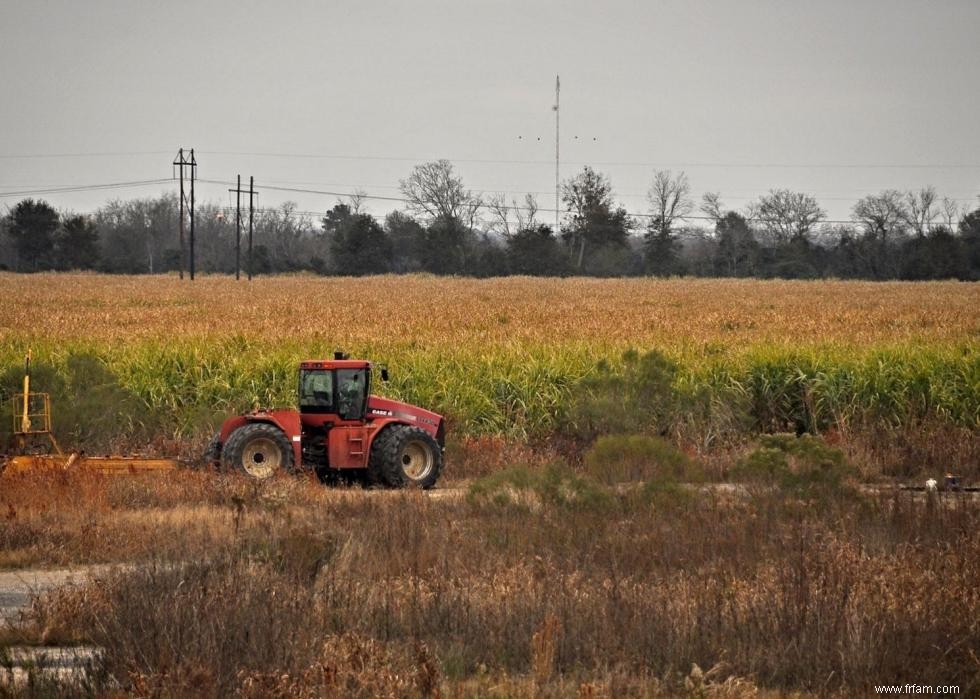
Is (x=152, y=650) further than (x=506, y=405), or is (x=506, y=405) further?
(x=506, y=405)

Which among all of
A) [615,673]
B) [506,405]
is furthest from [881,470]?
[615,673]

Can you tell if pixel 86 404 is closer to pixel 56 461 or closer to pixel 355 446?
pixel 56 461

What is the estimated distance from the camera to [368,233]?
107 meters

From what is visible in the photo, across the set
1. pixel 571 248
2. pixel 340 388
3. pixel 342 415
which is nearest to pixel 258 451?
pixel 342 415

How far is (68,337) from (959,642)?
76.1ft

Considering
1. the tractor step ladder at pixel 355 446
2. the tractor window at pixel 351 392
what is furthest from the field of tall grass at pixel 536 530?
the tractor window at pixel 351 392

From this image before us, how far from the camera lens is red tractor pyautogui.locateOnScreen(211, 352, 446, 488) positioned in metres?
15.2

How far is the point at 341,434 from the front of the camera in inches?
614

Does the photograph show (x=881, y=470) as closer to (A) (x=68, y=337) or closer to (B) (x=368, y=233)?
(A) (x=68, y=337)

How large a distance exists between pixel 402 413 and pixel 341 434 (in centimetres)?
95

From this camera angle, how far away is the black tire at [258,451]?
49.0ft

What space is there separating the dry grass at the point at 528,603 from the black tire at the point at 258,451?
248 centimetres

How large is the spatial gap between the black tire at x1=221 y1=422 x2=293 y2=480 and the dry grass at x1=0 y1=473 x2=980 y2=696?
8.13 feet

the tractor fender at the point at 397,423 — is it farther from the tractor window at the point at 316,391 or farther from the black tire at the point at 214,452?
the black tire at the point at 214,452
